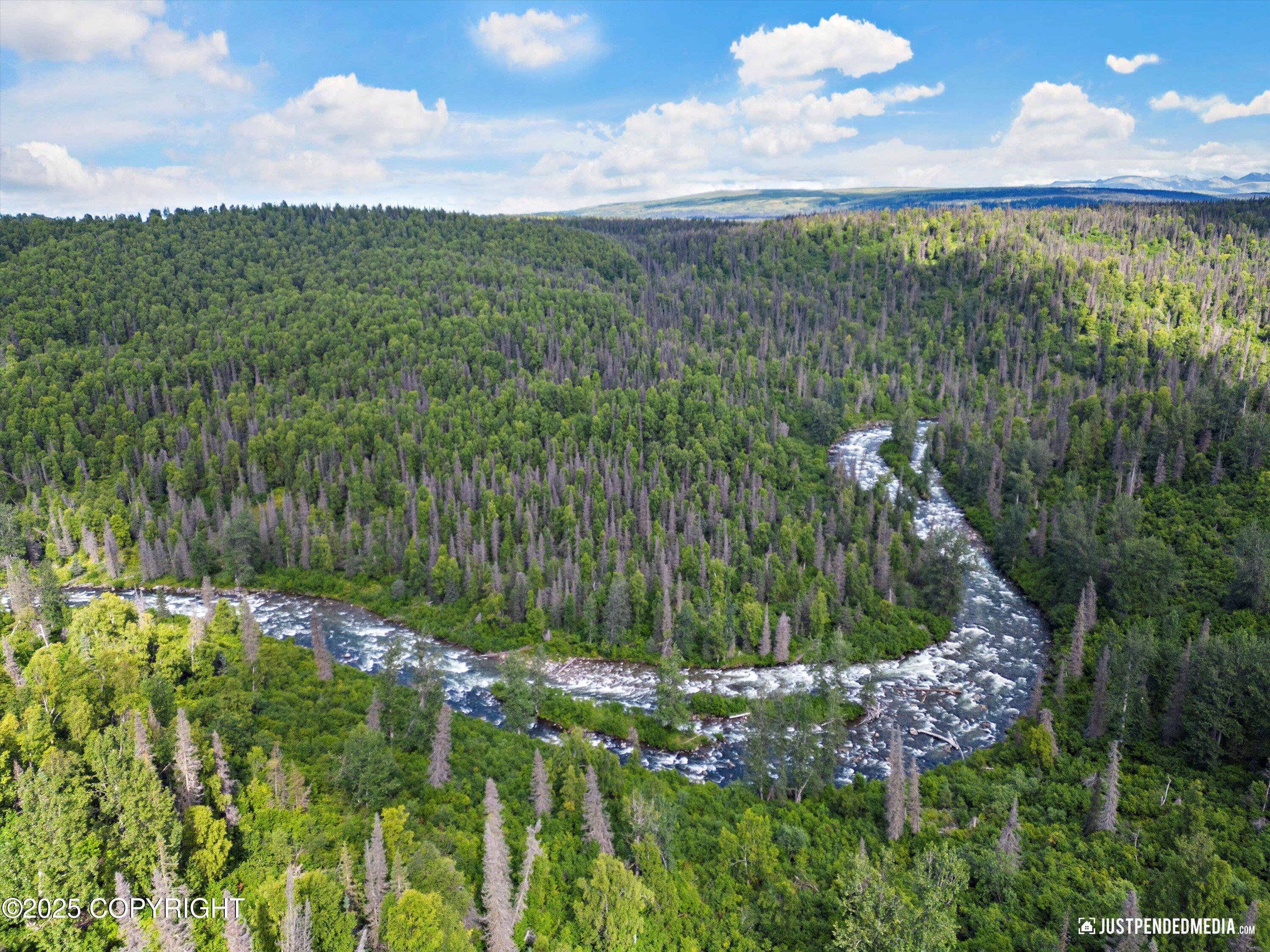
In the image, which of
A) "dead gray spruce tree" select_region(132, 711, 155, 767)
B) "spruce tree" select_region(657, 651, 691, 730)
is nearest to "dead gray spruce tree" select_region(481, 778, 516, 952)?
"dead gray spruce tree" select_region(132, 711, 155, 767)

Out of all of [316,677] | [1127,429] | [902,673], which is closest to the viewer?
[316,677]

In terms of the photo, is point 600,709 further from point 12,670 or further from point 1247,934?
point 1247,934

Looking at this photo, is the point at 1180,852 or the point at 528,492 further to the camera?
the point at 528,492

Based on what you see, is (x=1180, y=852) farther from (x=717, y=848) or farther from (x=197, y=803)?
(x=197, y=803)

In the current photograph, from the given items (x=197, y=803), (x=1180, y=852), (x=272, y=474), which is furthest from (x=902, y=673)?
(x=272, y=474)

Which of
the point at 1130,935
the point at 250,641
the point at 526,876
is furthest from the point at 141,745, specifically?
the point at 1130,935
